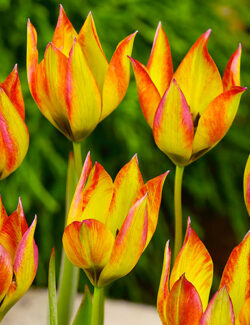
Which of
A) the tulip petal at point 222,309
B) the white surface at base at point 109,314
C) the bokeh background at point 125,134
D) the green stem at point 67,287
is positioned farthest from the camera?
the bokeh background at point 125,134

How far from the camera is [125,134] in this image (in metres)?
0.98

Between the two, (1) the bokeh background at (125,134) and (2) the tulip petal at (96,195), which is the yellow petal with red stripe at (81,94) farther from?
(1) the bokeh background at (125,134)

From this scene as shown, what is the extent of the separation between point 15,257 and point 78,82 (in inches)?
2.7

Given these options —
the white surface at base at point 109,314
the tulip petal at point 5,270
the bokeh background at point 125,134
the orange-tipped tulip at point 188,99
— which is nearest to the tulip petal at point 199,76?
the orange-tipped tulip at point 188,99

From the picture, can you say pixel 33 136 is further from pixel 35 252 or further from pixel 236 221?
pixel 35 252

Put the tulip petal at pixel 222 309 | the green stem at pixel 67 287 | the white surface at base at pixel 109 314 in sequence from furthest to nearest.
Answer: the white surface at base at pixel 109 314
the green stem at pixel 67 287
the tulip petal at pixel 222 309

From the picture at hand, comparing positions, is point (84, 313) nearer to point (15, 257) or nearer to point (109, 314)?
point (15, 257)

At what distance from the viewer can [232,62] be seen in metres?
0.27

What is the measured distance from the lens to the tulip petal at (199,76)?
0.86ft

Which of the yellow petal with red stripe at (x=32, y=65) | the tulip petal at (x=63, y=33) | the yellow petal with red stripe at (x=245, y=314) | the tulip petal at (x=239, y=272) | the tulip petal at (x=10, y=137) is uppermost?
the tulip petal at (x=63, y=33)

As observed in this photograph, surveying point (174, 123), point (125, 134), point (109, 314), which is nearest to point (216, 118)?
point (174, 123)

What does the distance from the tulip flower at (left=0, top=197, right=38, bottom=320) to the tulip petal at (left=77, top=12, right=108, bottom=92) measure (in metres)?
0.07

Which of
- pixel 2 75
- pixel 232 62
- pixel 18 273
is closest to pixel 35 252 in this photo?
pixel 18 273

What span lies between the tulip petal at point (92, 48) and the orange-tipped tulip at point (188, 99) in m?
0.02
